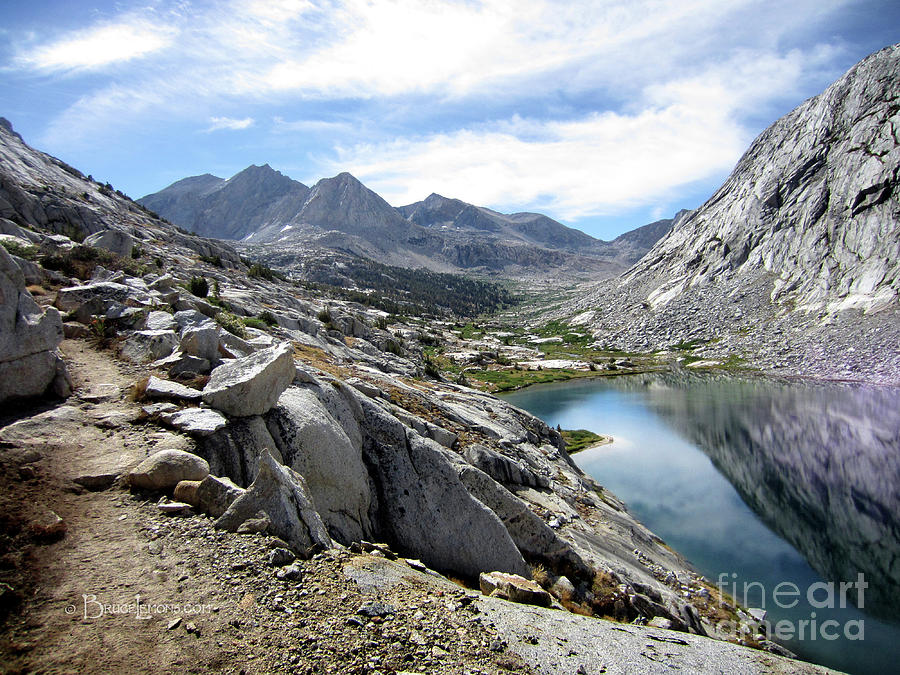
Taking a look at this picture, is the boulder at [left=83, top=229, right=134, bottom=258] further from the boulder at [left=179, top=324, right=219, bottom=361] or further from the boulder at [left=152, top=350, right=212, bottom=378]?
the boulder at [left=152, top=350, right=212, bottom=378]

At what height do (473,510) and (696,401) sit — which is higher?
(473,510)

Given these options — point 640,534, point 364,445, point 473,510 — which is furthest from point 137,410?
point 640,534

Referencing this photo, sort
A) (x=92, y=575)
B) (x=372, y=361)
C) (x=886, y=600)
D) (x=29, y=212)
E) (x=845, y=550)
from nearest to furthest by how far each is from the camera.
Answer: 1. (x=92, y=575)
2. (x=886, y=600)
3. (x=845, y=550)
4. (x=372, y=361)
5. (x=29, y=212)

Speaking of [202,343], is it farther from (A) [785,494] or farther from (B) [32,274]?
(A) [785,494]

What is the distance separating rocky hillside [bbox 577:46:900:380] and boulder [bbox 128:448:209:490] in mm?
108384

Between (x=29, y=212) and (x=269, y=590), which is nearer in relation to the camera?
(x=269, y=590)

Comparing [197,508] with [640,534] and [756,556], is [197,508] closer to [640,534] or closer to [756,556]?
[640,534]

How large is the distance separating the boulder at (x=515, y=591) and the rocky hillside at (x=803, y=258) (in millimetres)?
100651

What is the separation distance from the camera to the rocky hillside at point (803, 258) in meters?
94.2

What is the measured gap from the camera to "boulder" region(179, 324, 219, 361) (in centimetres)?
1381

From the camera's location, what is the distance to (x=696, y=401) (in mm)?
75375

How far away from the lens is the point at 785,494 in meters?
39.7


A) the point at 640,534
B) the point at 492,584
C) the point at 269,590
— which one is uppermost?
the point at 269,590

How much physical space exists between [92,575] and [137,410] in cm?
552
